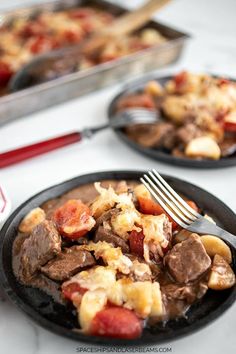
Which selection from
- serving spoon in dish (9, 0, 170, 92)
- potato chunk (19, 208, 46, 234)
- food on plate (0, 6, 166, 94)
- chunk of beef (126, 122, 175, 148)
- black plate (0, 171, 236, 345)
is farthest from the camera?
food on plate (0, 6, 166, 94)

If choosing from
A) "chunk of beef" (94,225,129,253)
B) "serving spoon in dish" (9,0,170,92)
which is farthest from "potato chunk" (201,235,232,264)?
"serving spoon in dish" (9,0,170,92)

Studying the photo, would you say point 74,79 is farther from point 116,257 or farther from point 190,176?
point 116,257

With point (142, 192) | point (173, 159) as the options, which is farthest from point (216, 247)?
point (173, 159)

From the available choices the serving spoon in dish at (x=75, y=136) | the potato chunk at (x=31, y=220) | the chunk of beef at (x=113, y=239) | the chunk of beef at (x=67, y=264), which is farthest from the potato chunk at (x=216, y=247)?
the serving spoon in dish at (x=75, y=136)

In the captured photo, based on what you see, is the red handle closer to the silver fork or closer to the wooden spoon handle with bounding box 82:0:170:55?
the silver fork

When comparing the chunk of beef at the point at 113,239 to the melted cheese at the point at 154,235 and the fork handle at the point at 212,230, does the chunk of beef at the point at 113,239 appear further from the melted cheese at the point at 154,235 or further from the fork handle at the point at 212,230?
the fork handle at the point at 212,230

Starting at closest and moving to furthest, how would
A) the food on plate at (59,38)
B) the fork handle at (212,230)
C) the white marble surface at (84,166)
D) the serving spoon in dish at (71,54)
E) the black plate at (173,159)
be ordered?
1. the white marble surface at (84,166)
2. the fork handle at (212,230)
3. the black plate at (173,159)
4. the serving spoon in dish at (71,54)
5. the food on plate at (59,38)

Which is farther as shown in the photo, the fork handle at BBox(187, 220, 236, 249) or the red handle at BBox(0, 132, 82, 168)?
the red handle at BBox(0, 132, 82, 168)
